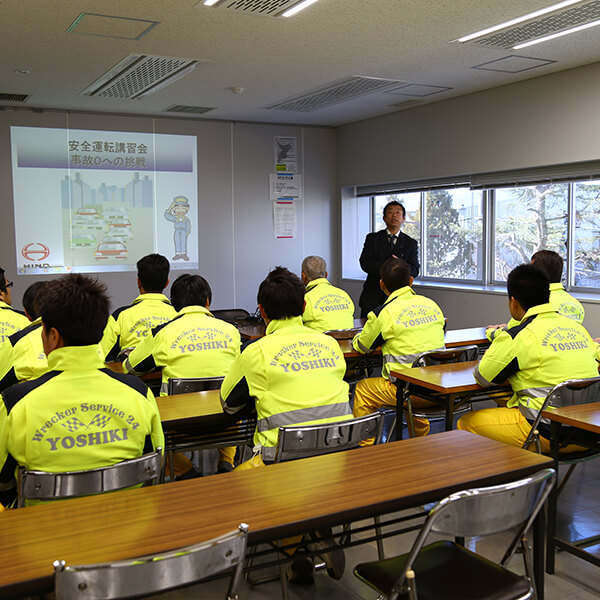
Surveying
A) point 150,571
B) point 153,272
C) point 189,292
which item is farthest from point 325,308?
point 150,571

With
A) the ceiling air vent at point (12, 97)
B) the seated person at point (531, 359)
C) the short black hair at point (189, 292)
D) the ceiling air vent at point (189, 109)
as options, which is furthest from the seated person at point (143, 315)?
the ceiling air vent at point (189, 109)

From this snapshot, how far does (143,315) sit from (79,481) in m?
2.21

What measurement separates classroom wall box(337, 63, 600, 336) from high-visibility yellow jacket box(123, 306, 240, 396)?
3543 mm

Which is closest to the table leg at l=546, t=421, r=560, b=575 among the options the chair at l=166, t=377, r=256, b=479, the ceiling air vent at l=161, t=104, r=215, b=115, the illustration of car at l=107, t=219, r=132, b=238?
the chair at l=166, t=377, r=256, b=479

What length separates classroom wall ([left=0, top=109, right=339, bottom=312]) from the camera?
299 inches

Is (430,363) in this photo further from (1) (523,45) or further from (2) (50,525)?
(2) (50,525)

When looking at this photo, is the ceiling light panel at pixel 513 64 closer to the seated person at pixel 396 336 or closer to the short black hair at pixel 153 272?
the seated person at pixel 396 336

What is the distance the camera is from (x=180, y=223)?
7707 millimetres

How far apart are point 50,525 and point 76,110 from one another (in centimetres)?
626

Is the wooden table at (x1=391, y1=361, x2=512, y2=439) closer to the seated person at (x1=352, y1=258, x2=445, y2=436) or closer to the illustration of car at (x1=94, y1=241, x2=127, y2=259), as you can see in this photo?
the seated person at (x1=352, y1=258, x2=445, y2=436)

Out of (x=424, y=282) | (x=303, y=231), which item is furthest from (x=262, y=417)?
(x=303, y=231)

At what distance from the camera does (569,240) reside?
6055 mm

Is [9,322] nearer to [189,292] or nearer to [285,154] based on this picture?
[189,292]

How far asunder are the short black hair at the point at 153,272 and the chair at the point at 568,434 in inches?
90.9
